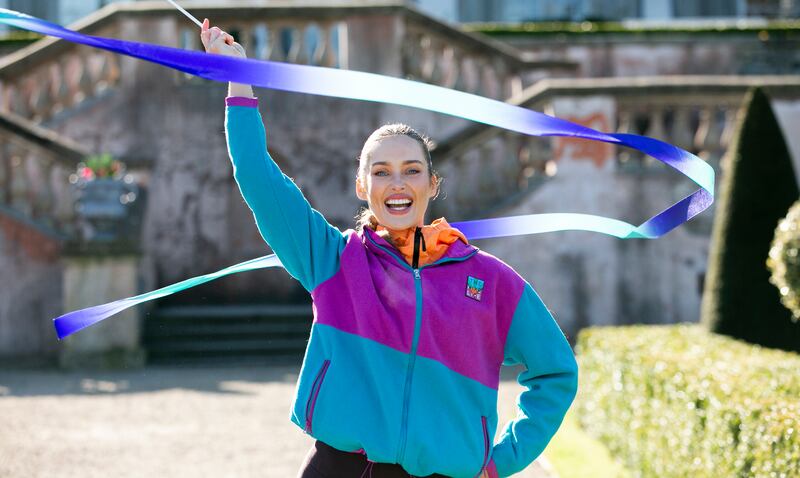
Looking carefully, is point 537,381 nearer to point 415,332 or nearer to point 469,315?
point 469,315

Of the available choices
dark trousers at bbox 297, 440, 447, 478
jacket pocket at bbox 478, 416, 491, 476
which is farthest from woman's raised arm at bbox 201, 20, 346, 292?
jacket pocket at bbox 478, 416, 491, 476

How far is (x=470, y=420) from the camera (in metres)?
2.80

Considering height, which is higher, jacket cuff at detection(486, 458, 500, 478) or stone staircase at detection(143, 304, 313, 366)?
jacket cuff at detection(486, 458, 500, 478)

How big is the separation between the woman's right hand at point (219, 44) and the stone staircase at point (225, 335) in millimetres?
8263

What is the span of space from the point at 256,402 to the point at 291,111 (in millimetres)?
4957

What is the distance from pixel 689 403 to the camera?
5.27 meters

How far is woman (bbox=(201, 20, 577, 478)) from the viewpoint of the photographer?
2750 millimetres

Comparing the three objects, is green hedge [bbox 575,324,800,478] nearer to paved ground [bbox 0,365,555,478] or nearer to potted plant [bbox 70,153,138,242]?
paved ground [bbox 0,365,555,478]

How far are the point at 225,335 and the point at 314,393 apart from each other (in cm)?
874

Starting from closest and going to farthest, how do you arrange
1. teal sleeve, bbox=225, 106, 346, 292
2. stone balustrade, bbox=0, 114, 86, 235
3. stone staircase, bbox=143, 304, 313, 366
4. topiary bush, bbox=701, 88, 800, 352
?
teal sleeve, bbox=225, 106, 346, 292, topiary bush, bbox=701, 88, 800, 352, stone staircase, bbox=143, 304, 313, 366, stone balustrade, bbox=0, 114, 86, 235

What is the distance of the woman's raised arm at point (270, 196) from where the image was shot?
2820mm

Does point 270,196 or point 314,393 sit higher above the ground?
point 270,196

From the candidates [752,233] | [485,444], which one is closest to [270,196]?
[485,444]

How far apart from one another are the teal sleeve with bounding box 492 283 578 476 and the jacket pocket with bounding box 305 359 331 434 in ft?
1.62
